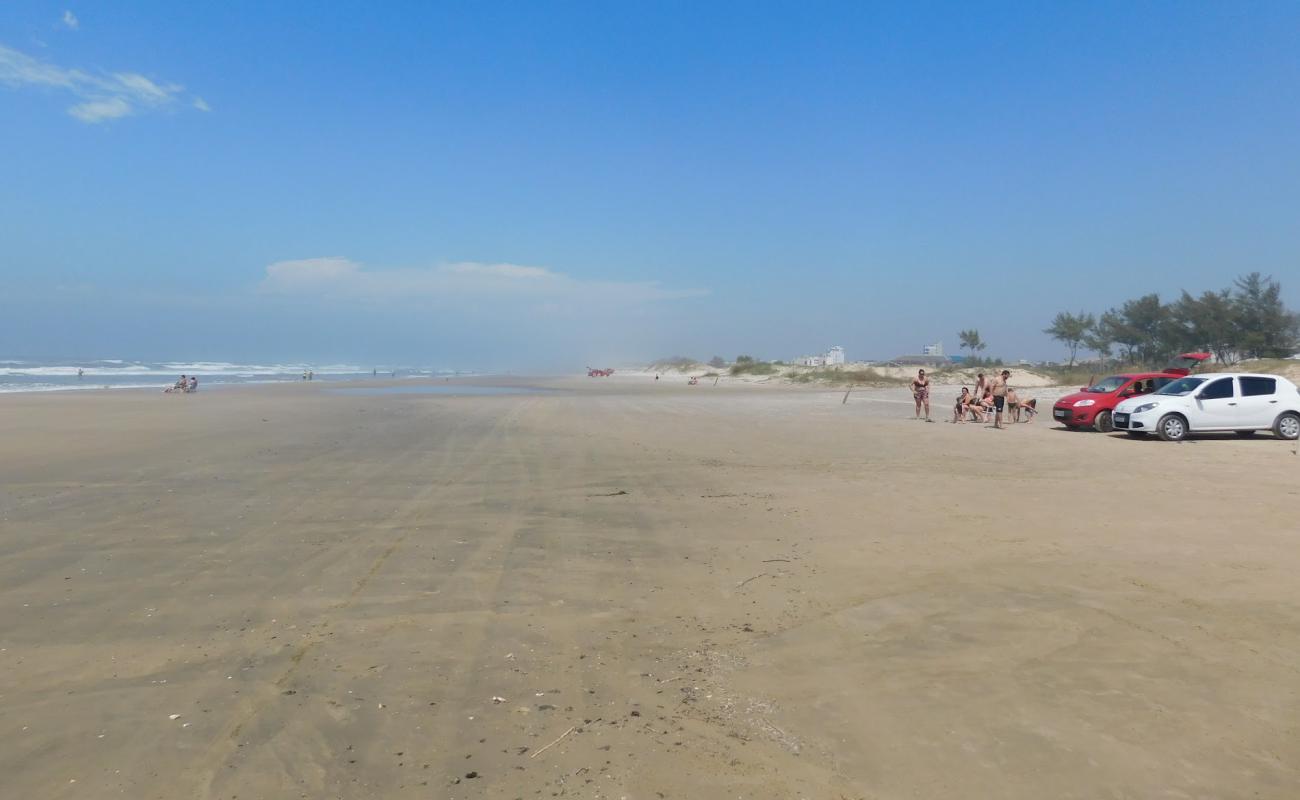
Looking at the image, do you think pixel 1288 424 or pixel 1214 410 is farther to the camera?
pixel 1214 410

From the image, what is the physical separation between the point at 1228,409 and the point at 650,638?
17613 millimetres

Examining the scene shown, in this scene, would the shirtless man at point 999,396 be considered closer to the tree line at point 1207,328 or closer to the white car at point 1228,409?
the white car at point 1228,409

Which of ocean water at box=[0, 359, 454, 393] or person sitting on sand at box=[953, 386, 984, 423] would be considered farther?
ocean water at box=[0, 359, 454, 393]

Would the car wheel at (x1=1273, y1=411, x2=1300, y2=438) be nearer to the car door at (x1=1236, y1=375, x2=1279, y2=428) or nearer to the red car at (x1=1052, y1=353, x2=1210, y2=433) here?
the car door at (x1=1236, y1=375, x2=1279, y2=428)

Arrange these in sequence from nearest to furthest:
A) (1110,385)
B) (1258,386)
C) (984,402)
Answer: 1. (1258,386)
2. (1110,385)
3. (984,402)

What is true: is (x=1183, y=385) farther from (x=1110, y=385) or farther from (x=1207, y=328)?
(x=1207, y=328)

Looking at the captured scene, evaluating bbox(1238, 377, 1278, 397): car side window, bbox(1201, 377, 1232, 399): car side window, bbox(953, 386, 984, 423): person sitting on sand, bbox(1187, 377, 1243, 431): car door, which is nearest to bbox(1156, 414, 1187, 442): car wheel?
bbox(1187, 377, 1243, 431): car door

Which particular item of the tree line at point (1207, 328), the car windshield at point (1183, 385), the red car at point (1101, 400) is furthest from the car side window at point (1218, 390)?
the tree line at point (1207, 328)

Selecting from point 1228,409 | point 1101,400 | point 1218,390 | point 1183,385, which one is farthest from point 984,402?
point 1228,409

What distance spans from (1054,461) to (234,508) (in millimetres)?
12835

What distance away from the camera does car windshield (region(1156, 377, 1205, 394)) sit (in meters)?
17.5

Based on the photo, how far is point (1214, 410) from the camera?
1700 centimetres

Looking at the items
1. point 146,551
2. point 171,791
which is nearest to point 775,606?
point 171,791

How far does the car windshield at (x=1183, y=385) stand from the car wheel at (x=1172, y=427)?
3.02 ft
